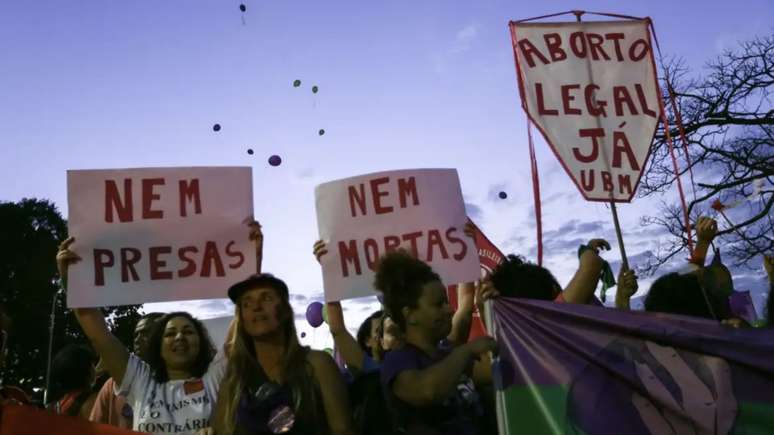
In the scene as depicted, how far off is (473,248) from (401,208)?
506mm

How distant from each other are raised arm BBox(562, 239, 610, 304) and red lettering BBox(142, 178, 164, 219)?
2.27 meters

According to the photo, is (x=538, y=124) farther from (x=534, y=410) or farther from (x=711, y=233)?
(x=534, y=410)

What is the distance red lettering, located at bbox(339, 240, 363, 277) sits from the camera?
4.50 meters

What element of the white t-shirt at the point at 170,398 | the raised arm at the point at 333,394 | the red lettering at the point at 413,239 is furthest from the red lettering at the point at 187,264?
the raised arm at the point at 333,394

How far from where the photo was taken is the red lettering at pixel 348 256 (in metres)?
4.50

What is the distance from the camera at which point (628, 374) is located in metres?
3.03

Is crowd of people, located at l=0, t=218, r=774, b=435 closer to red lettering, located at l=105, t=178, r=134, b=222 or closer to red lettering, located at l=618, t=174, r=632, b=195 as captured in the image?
red lettering, located at l=105, t=178, r=134, b=222

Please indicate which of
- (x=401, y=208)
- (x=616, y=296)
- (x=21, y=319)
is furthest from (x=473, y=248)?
(x=21, y=319)

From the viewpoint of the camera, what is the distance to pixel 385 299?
3146 mm

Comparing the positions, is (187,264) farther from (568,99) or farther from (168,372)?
(568,99)

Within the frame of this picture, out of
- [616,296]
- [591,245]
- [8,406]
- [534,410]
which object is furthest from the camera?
[616,296]

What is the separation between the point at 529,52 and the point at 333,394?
10.4 feet

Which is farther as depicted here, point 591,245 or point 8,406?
point 591,245

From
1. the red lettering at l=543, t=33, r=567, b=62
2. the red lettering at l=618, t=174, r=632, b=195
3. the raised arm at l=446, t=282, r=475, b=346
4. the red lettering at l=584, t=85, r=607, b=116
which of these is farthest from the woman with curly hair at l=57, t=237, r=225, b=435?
the red lettering at l=543, t=33, r=567, b=62
